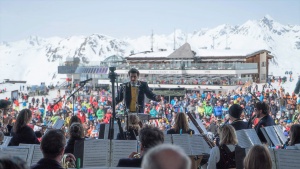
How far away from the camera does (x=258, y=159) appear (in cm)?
416

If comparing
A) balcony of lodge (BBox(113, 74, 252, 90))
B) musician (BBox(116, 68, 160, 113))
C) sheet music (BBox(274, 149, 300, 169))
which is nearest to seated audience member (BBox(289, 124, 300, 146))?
sheet music (BBox(274, 149, 300, 169))

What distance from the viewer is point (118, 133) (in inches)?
284

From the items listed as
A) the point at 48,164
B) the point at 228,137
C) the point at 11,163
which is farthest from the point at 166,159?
the point at 228,137

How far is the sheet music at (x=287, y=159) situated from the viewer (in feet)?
15.6

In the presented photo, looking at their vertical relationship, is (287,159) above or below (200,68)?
below

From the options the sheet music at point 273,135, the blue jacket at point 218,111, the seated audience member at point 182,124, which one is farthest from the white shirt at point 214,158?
the blue jacket at point 218,111

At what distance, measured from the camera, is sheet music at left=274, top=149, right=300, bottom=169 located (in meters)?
4.76

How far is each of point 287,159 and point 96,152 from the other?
2.33 meters

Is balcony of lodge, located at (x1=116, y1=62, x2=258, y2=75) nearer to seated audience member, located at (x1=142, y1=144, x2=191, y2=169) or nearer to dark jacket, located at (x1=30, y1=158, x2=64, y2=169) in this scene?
dark jacket, located at (x1=30, y1=158, x2=64, y2=169)

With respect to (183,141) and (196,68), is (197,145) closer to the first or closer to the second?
(183,141)

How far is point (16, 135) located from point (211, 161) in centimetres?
325

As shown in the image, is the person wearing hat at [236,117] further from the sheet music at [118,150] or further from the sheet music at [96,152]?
the sheet music at [96,152]

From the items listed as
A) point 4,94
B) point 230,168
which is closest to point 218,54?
point 4,94

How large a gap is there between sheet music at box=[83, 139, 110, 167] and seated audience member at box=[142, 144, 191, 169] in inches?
128
